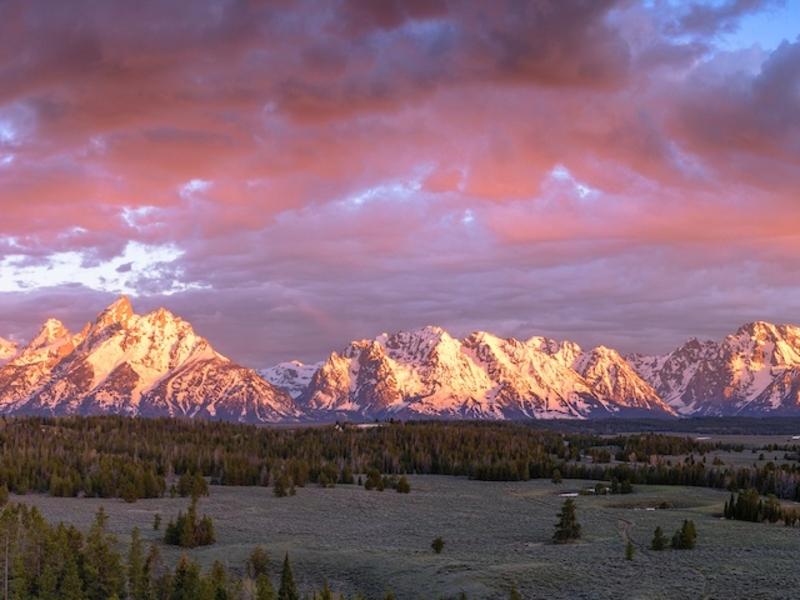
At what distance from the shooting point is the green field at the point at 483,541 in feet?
219

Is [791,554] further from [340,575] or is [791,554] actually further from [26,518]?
[26,518]

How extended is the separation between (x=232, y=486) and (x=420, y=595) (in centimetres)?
9295

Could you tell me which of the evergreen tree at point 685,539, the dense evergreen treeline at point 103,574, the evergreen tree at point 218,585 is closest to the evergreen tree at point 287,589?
the dense evergreen treeline at point 103,574

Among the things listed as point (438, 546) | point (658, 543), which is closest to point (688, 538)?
point (658, 543)

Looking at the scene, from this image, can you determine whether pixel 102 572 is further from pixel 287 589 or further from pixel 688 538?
pixel 688 538

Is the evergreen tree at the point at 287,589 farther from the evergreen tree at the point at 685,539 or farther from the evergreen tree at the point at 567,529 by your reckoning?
the evergreen tree at the point at 685,539

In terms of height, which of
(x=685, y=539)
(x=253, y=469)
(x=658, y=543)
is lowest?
(x=658, y=543)

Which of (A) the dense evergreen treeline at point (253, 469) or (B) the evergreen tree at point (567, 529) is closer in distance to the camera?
(B) the evergreen tree at point (567, 529)

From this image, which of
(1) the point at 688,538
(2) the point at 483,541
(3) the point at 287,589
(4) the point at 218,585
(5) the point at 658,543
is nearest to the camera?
(4) the point at 218,585

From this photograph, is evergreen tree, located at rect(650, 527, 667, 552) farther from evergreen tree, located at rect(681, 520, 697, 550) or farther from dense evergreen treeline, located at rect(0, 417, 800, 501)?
dense evergreen treeline, located at rect(0, 417, 800, 501)

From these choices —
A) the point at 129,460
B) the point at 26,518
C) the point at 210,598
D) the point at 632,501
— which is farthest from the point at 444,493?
the point at 210,598

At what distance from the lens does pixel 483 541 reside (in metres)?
89.7

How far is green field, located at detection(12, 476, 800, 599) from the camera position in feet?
→ 219

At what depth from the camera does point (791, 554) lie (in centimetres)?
7769
